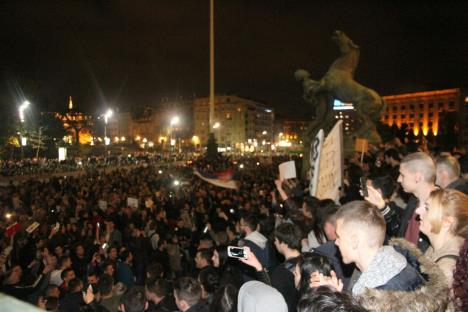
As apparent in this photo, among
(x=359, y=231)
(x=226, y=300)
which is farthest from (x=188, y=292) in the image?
(x=359, y=231)

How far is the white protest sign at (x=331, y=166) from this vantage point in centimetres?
601

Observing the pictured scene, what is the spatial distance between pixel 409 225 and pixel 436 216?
3.49 ft

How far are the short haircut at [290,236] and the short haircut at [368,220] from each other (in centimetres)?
150

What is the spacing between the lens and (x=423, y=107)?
109312 millimetres

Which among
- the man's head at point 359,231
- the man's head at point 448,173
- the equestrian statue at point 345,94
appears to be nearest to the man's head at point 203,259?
the man's head at point 448,173

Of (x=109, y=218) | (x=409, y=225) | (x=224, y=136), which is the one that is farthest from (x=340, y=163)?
(x=224, y=136)

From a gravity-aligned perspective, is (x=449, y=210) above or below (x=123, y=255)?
above

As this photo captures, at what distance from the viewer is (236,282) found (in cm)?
416

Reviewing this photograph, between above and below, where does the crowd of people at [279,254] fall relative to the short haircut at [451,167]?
below

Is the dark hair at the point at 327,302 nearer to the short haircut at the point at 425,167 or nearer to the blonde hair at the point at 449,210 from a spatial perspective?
the blonde hair at the point at 449,210

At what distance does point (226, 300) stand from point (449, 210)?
186 cm

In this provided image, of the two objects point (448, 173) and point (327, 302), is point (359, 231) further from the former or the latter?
point (448, 173)

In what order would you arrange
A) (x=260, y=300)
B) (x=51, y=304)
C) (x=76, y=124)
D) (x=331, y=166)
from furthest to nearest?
1. (x=76, y=124)
2. (x=331, y=166)
3. (x=51, y=304)
4. (x=260, y=300)

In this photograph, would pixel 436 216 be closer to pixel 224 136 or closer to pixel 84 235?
pixel 84 235
